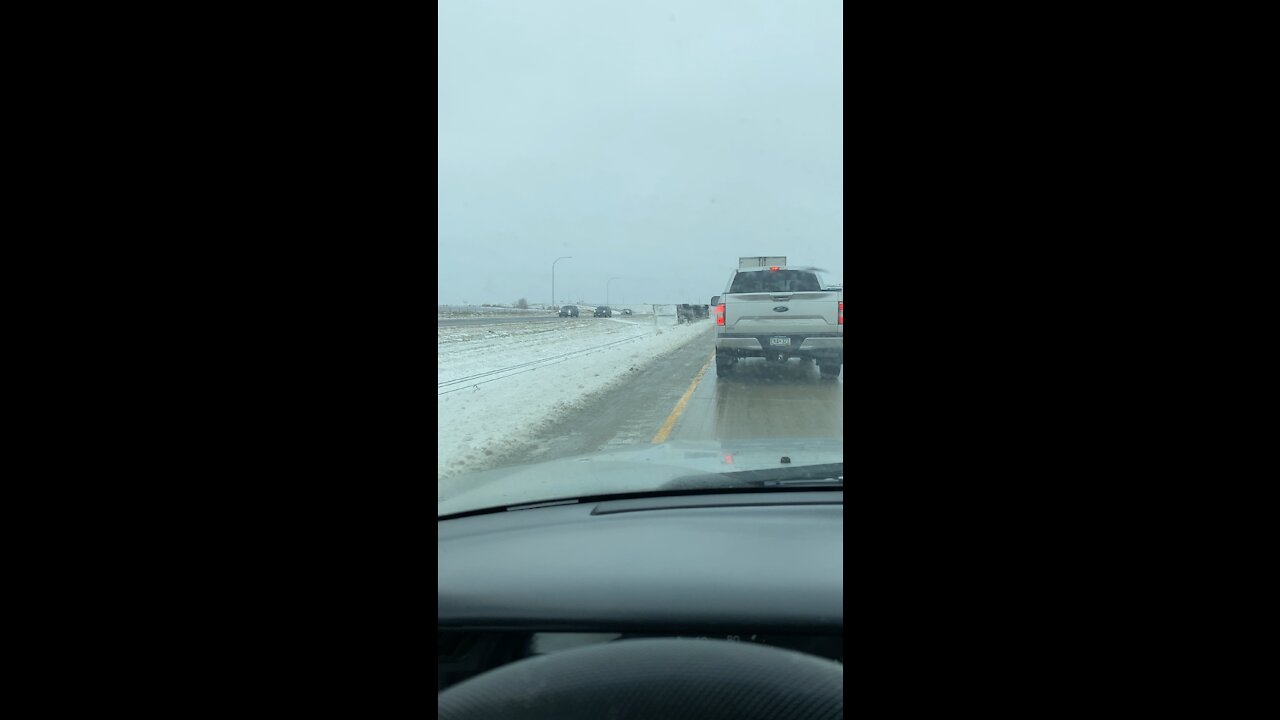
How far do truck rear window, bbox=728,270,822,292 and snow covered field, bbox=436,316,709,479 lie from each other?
236 cm

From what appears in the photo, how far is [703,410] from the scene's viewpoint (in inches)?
378

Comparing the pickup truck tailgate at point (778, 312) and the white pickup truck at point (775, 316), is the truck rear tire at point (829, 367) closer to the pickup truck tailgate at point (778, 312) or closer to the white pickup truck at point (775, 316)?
the white pickup truck at point (775, 316)

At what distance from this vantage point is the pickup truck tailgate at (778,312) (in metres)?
12.0

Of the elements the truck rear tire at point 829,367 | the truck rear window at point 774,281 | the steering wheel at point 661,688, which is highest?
the truck rear window at point 774,281

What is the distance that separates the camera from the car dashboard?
3463mm

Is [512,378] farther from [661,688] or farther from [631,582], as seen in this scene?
[661,688]

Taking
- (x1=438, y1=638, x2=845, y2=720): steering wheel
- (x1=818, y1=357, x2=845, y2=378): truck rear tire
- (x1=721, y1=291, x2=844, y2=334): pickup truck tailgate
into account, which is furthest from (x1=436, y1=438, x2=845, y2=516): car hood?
(x1=721, y1=291, x2=844, y2=334): pickup truck tailgate

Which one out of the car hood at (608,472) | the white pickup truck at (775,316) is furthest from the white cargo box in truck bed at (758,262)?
the car hood at (608,472)

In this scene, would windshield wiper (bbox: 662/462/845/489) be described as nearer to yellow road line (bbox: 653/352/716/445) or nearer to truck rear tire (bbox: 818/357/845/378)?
yellow road line (bbox: 653/352/716/445)
